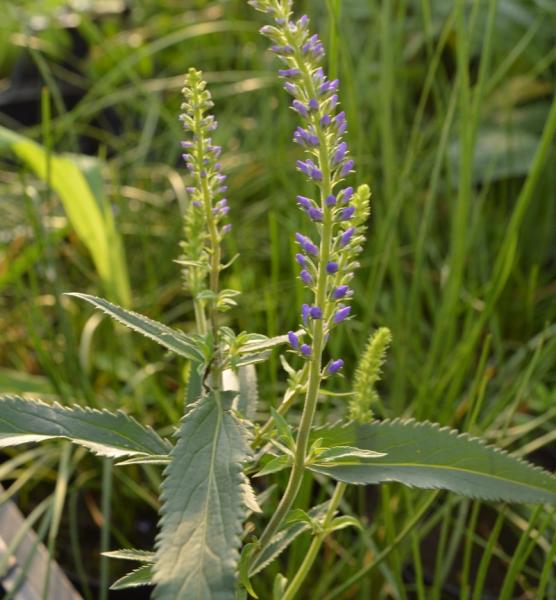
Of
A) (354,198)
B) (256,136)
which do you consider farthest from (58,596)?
(256,136)

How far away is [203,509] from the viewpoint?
0.48 meters

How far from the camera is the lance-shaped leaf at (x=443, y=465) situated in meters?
0.58

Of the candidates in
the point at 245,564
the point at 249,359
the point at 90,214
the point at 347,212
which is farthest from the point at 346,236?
the point at 90,214

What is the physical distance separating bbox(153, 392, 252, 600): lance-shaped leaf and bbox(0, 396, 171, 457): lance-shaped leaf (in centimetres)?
6

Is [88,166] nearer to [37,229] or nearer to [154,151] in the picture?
[37,229]

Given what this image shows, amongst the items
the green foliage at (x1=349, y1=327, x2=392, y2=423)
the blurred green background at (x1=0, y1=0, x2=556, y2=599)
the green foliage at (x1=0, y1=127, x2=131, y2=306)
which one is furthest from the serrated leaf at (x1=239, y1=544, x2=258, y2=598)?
the green foliage at (x1=0, y1=127, x2=131, y2=306)

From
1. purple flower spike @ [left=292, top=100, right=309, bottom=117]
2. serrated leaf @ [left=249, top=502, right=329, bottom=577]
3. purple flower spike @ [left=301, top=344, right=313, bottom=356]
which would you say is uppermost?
purple flower spike @ [left=292, top=100, right=309, bottom=117]

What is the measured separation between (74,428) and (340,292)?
0.19 metres

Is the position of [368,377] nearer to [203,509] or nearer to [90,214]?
[203,509]

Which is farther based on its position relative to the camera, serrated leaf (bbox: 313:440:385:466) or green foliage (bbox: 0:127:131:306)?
green foliage (bbox: 0:127:131:306)

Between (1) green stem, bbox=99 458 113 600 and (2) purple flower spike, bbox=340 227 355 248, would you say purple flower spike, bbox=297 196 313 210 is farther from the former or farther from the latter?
(1) green stem, bbox=99 458 113 600

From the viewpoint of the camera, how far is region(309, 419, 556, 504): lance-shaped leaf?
0.58 metres

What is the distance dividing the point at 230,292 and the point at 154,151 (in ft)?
4.25

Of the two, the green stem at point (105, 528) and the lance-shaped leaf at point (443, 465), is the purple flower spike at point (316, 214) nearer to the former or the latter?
the lance-shaped leaf at point (443, 465)
